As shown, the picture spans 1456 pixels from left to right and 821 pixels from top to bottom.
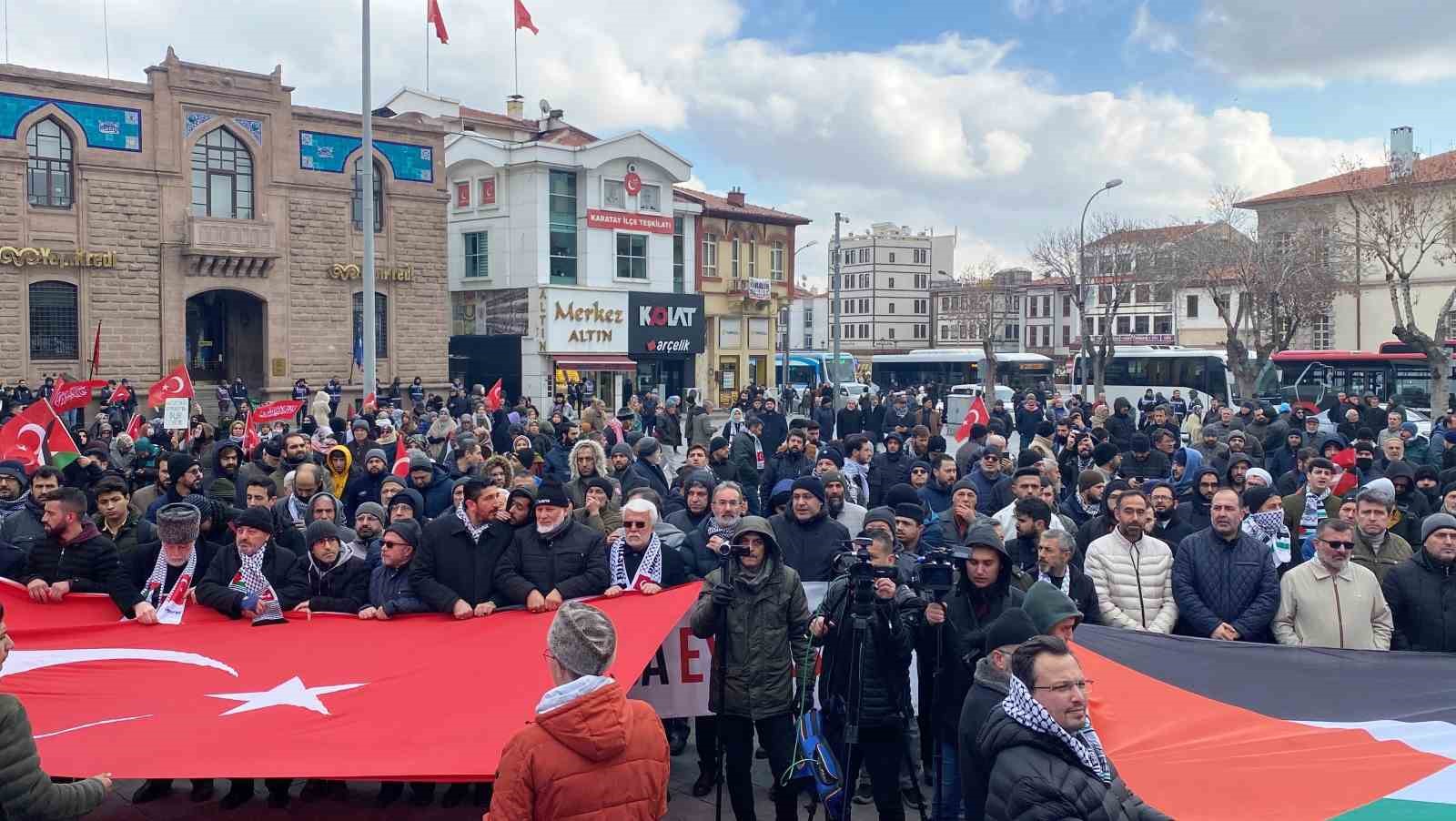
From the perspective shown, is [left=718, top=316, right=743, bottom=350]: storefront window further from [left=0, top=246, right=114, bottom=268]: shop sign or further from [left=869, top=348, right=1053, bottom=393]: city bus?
[left=0, top=246, right=114, bottom=268]: shop sign

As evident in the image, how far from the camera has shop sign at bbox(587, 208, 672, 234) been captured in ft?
150

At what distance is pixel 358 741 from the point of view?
5426 millimetres

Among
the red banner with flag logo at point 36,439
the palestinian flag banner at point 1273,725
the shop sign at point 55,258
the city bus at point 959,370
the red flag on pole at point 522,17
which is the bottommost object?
the palestinian flag banner at point 1273,725

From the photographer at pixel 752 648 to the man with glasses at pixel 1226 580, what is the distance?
8.17 ft

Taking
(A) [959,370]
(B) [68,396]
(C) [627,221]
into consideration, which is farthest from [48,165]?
(A) [959,370]

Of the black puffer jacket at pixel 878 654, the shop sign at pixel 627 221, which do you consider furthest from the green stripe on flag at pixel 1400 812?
the shop sign at pixel 627 221

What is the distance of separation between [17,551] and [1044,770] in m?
7.23

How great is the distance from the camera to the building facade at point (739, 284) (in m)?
51.6

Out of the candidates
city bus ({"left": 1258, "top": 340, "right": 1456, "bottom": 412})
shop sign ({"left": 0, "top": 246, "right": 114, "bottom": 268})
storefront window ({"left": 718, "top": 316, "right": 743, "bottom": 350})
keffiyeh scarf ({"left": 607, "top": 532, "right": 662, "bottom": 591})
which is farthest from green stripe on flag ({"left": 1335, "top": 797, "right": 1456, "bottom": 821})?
storefront window ({"left": 718, "top": 316, "right": 743, "bottom": 350})

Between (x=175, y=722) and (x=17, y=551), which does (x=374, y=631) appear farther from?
(x=17, y=551)

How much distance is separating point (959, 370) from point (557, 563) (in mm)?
48341

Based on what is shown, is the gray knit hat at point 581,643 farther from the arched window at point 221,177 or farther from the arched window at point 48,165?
the arched window at point 221,177

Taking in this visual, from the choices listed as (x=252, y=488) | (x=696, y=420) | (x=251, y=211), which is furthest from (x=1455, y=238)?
(x=252, y=488)

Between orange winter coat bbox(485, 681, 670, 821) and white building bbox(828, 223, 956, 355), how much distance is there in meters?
107
